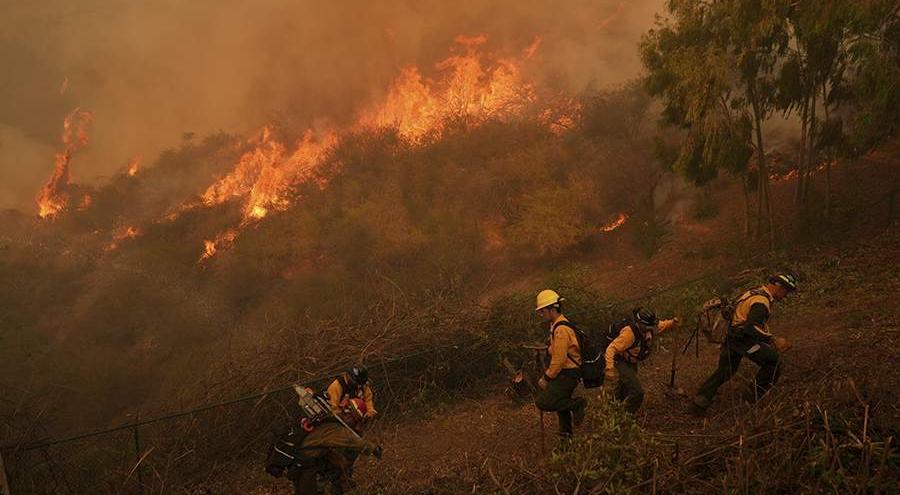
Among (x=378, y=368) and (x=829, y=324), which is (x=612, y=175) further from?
(x=378, y=368)

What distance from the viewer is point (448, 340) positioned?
8.63 m

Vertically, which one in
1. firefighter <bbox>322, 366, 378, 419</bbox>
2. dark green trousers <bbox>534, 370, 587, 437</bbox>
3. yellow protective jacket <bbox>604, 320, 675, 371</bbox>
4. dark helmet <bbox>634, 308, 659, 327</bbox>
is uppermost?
firefighter <bbox>322, 366, 378, 419</bbox>

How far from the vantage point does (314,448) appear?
197 inches

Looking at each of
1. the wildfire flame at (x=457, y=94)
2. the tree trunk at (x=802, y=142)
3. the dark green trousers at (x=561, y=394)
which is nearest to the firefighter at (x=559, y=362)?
the dark green trousers at (x=561, y=394)

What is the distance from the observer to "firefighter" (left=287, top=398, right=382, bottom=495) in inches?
197

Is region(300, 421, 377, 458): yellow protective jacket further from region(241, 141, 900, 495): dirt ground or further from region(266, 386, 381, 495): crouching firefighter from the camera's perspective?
region(241, 141, 900, 495): dirt ground

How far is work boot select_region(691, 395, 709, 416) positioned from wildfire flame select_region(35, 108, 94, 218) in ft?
154

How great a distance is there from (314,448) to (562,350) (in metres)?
2.47

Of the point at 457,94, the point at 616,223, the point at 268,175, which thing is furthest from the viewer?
the point at 268,175

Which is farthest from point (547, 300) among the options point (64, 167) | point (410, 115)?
point (64, 167)

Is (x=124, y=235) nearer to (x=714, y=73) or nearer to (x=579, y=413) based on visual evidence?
(x=714, y=73)

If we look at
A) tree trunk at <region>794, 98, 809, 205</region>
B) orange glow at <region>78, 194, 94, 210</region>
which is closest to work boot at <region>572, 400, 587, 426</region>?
tree trunk at <region>794, 98, 809, 205</region>

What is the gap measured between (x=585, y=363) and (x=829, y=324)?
210 inches

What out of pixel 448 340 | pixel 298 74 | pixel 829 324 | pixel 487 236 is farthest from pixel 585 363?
pixel 298 74
